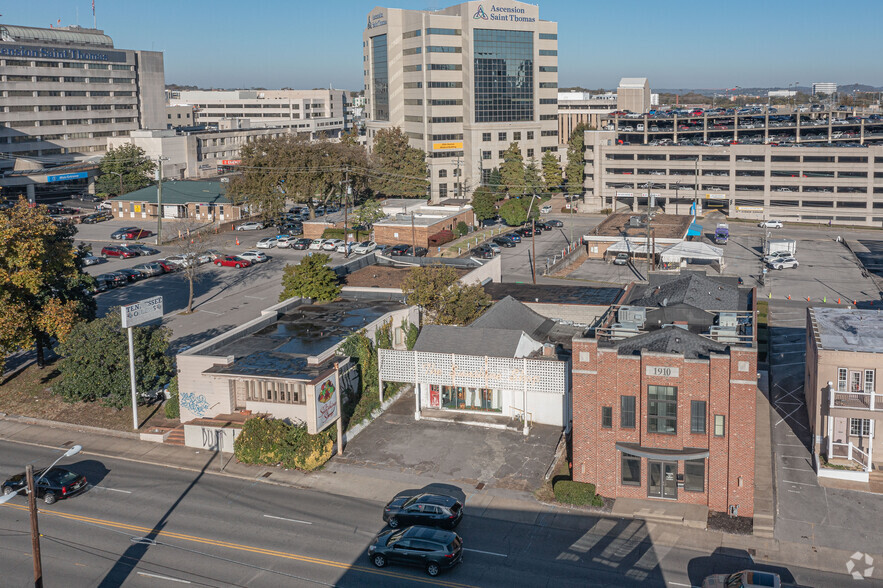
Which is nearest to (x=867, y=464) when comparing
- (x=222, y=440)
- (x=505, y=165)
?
(x=222, y=440)

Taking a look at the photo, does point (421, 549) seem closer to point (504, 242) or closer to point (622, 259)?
point (622, 259)

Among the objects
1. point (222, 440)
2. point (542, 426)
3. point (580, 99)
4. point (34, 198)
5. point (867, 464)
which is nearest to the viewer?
point (867, 464)

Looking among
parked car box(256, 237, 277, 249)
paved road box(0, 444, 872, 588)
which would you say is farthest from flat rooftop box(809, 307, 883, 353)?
parked car box(256, 237, 277, 249)

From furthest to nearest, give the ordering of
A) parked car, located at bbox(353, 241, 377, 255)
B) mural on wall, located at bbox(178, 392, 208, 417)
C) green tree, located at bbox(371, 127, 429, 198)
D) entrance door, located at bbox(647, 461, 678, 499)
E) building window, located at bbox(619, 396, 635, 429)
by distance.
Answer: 1. green tree, located at bbox(371, 127, 429, 198)
2. parked car, located at bbox(353, 241, 377, 255)
3. mural on wall, located at bbox(178, 392, 208, 417)
4. building window, located at bbox(619, 396, 635, 429)
5. entrance door, located at bbox(647, 461, 678, 499)

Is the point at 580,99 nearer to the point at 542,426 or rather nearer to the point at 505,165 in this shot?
the point at 505,165

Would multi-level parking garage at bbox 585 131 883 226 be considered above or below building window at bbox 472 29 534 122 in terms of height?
below

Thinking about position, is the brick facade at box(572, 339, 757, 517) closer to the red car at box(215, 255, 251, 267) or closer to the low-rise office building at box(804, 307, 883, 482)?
the low-rise office building at box(804, 307, 883, 482)

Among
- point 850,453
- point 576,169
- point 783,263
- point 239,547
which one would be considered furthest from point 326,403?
point 576,169

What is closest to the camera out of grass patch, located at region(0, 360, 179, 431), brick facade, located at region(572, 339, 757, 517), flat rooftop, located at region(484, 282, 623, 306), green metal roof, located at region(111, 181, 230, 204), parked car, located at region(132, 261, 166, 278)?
brick facade, located at region(572, 339, 757, 517)
